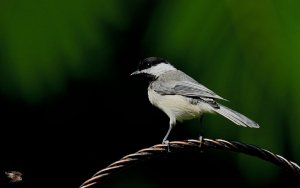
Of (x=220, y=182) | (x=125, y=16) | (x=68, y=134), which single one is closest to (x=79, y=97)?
(x=68, y=134)

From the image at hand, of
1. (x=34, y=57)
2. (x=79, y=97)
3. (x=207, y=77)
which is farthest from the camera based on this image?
(x=79, y=97)

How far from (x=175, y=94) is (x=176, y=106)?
8cm

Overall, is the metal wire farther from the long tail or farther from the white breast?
the white breast

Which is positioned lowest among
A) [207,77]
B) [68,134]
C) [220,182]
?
[220,182]

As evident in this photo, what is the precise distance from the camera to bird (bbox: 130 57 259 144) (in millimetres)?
2549

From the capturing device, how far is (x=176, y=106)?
2.70m

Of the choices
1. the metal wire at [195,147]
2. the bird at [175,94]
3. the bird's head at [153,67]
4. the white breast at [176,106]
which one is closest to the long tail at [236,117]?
the bird at [175,94]

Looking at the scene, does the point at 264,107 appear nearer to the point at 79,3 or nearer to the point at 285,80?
the point at 285,80

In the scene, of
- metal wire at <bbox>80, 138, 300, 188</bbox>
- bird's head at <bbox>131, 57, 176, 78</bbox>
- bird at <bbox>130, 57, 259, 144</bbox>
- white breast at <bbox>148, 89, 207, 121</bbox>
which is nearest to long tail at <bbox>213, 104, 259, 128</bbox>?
bird at <bbox>130, 57, 259, 144</bbox>

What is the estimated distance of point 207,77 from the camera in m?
2.72

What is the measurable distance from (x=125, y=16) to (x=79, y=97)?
395 millimetres

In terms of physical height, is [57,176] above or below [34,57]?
below

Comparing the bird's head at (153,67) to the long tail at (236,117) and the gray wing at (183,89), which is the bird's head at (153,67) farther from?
the long tail at (236,117)

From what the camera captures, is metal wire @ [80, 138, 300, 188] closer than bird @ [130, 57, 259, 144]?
Yes
